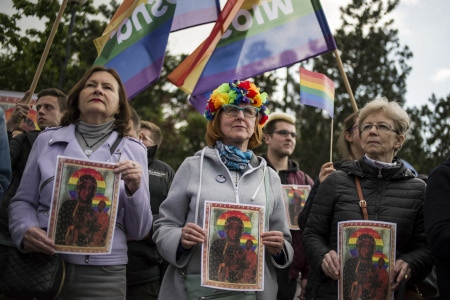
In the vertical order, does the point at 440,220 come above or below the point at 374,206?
below

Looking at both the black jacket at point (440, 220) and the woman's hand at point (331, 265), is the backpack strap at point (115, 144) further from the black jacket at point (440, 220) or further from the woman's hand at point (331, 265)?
the black jacket at point (440, 220)

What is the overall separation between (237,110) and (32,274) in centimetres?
158

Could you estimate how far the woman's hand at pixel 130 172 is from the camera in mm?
3422

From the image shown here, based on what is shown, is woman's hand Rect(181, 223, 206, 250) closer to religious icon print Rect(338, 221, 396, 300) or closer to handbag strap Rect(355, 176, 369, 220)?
religious icon print Rect(338, 221, 396, 300)

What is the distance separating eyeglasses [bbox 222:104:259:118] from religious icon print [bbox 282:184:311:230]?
2.29 m

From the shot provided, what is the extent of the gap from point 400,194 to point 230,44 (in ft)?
13.1

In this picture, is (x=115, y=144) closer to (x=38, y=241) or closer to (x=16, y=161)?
(x=38, y=241)

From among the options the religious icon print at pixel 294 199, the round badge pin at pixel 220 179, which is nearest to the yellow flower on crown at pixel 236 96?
the round badge pin at pixel 220 179

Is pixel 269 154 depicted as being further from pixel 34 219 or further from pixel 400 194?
pixel 34 219

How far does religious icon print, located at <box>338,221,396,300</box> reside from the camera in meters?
3.50

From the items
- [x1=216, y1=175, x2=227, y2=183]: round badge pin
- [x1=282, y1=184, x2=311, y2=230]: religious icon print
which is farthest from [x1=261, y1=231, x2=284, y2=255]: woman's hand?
[x1=282, y1=184, x2=311, y2=230]: religious icon print

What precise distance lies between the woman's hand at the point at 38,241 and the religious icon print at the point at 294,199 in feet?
10.5

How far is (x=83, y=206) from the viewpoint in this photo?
338 cm

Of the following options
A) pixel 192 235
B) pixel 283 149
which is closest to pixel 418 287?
pixel 192 235
